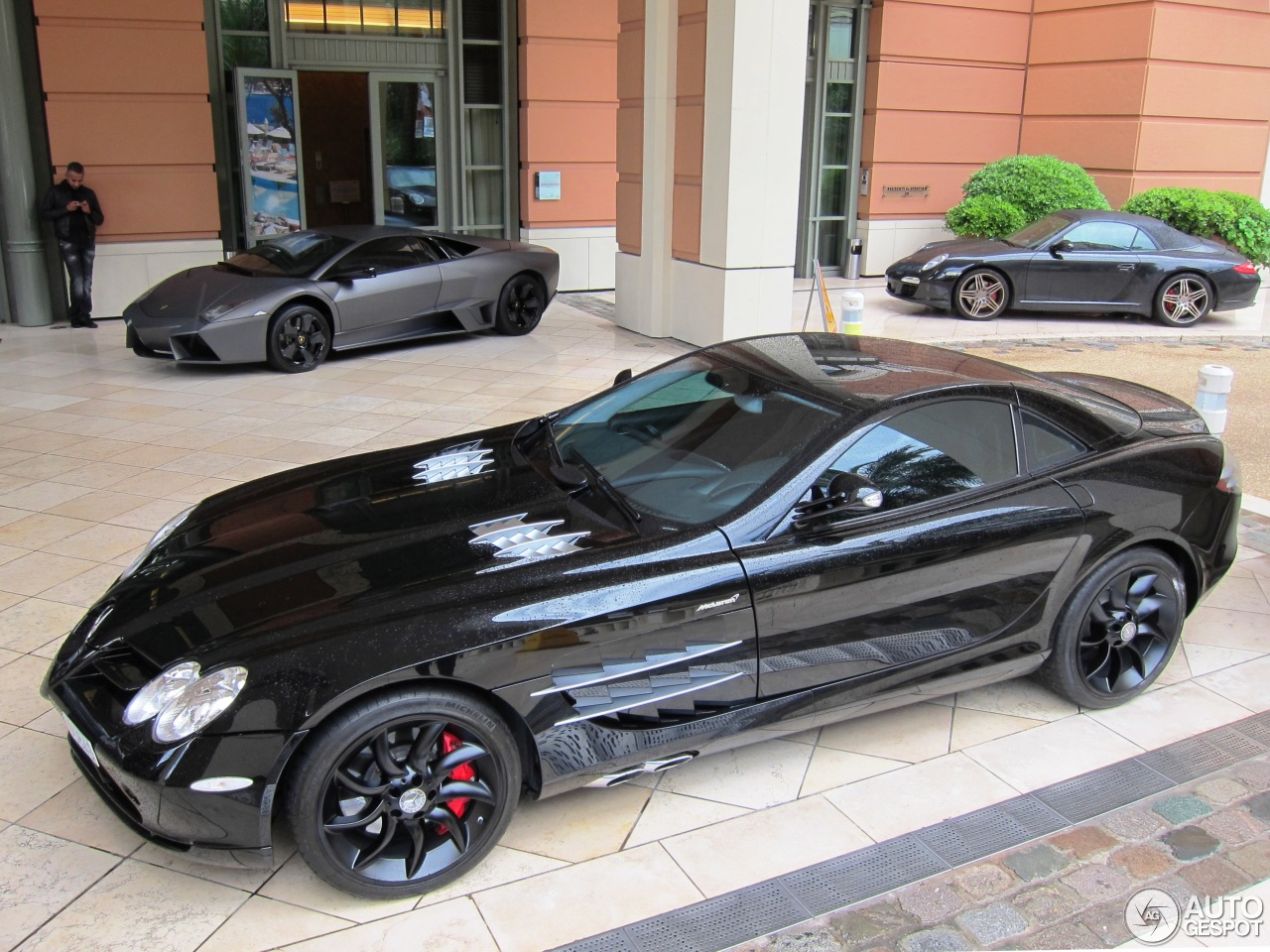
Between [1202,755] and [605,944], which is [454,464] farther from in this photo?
[1202,755]

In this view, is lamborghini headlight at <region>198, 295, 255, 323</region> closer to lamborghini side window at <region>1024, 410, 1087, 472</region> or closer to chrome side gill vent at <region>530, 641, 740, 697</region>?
chrome side gill vent at <region>530, 641, 740, 697</region>

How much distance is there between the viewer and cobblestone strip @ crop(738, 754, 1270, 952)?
3.27 metres

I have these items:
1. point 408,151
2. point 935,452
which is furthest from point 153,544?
point 408,151

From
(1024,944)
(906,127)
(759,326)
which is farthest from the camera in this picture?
(906,127)

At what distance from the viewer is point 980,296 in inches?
524

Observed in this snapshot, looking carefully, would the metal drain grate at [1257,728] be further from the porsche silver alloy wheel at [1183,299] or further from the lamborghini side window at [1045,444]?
the porsche silver alloy wheel at [1183,299]

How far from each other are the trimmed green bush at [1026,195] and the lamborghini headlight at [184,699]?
541 inches

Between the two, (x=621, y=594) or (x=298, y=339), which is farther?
(x=298, y=339)

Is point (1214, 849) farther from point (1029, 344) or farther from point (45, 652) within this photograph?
point (1029, 344)

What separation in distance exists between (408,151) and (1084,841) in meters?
13.6

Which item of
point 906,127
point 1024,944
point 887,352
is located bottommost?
point 1024,944

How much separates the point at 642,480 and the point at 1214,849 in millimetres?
2297

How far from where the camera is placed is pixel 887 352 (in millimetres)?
4723

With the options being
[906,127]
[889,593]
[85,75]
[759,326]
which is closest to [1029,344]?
[759,326]
